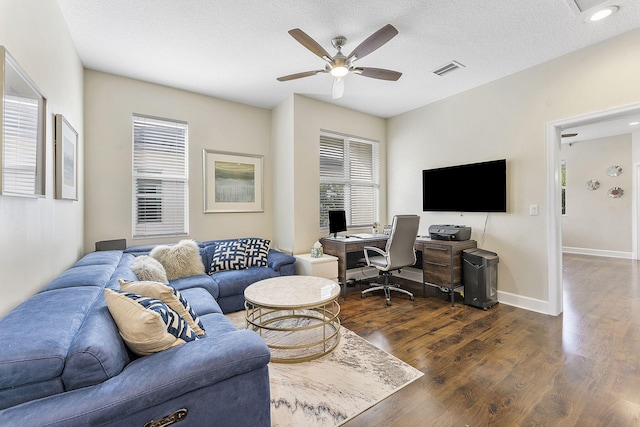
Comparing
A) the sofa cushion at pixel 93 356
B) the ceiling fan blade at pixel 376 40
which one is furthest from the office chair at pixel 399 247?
the sofa cushion at pixel 93 356

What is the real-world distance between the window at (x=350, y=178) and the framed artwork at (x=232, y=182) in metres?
1.02

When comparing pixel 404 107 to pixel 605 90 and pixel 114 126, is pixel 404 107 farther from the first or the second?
pixel 114 126

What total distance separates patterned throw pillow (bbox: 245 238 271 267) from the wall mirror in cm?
213

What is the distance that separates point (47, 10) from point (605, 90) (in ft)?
15.6

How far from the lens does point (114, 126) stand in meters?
3.29

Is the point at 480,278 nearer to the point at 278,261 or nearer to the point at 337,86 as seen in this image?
the point at 278,261

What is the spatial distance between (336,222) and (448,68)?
7.83 ft

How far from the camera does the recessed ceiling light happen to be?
2.23 meters

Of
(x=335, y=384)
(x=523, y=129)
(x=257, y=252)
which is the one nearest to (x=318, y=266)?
(x=257, y=252)

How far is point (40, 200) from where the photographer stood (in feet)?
5.86

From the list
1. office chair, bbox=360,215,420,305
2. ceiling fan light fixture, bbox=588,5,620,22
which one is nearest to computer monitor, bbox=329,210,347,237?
office chair, bbox=360,215,420,305

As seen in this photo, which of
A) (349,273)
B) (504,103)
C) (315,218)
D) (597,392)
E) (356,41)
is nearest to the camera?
(597,392)

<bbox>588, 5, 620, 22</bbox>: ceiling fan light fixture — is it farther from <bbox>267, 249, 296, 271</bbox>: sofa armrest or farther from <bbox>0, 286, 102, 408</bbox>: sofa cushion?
<bbox>0, 286, 102, 408</bbox>: sofa cushion

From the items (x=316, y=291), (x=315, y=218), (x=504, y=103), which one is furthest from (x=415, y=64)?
(x=316, y=291)
